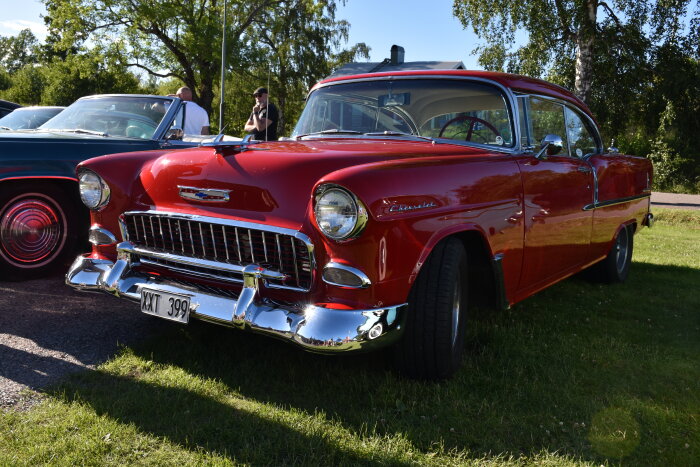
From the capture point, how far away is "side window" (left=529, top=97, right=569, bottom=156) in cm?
376

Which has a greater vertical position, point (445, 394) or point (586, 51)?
point (586, 51)

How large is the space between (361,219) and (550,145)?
1.79m

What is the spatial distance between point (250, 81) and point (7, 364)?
28166 mm

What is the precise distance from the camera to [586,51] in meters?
13.8

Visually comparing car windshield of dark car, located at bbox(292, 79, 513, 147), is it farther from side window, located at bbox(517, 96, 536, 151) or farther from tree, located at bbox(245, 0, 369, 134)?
tree, located at bbox(245, 0, 369, 134)

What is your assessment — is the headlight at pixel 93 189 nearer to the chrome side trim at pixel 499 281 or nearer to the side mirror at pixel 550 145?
the chrome side trim at pixel 499 281

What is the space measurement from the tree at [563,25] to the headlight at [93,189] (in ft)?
42.9

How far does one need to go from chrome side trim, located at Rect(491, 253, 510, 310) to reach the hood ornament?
1.42 metres

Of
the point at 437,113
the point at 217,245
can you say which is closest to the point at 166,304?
the point at 217,245

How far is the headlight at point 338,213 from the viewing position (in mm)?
2348

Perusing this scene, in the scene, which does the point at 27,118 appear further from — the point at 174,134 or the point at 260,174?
the point at 260,174

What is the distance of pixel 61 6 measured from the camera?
25062mm

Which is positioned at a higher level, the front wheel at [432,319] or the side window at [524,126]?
the side window at [524,126]

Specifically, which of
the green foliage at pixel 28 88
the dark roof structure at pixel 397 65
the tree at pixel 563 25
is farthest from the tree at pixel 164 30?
the green foliage at pixel 28 88
